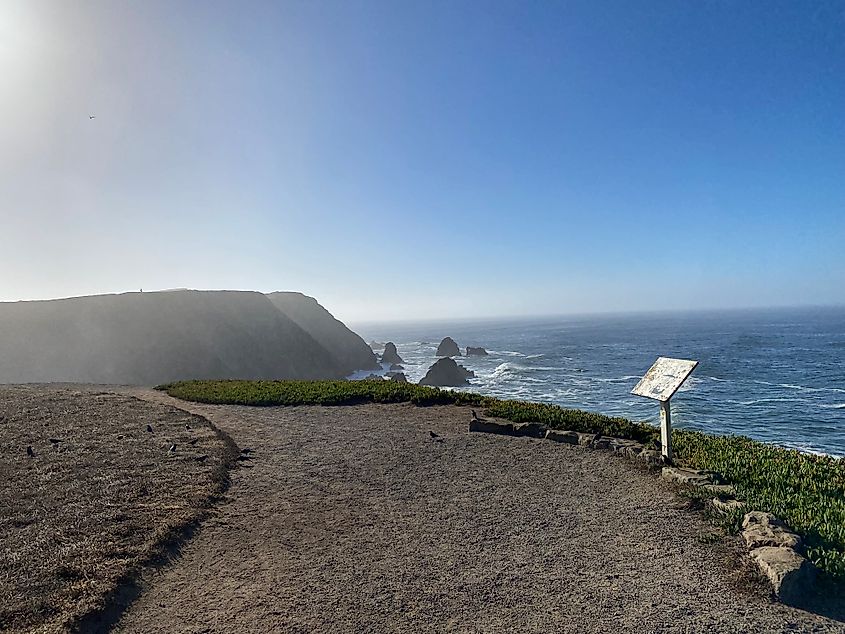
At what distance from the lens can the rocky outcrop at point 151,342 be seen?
153 ft

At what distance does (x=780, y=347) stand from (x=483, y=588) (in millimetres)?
84825

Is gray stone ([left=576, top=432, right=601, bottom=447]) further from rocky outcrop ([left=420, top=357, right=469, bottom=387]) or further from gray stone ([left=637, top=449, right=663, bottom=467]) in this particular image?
rocky outcrop ([left=420, top=357, right=469, bottom=387])

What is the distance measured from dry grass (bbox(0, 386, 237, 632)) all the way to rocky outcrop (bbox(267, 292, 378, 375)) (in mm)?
58035

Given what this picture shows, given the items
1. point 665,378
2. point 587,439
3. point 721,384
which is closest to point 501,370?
point 721,384

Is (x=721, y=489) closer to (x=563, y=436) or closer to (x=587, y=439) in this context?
(x=587, y=439)

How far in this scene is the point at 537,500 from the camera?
8.05 metres

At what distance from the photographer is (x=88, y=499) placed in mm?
8164

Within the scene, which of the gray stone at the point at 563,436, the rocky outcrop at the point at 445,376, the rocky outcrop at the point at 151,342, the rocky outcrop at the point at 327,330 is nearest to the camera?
the gray stone at the point at 563,436

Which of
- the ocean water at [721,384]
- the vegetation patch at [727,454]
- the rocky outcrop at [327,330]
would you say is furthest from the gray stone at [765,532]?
the rocky outcrop at [327,330]

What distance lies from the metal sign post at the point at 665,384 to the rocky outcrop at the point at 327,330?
6290 centimetres

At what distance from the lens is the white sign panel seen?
30.0 feet

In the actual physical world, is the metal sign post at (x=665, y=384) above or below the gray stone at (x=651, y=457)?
above

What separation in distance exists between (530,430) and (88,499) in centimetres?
925

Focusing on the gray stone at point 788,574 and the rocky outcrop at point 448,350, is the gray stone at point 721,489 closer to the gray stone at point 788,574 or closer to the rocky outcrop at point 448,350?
the gray stone at point 788,574
